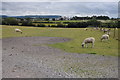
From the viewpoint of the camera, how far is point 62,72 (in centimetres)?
970

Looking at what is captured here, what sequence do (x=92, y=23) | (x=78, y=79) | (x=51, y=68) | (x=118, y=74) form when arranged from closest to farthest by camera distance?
(x=78, y=79) < (x=118, y=74) < (x=51, y=68) < (x=92, y=23)

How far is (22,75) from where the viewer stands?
900cm

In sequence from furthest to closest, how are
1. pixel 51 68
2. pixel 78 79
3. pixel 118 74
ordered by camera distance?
pixel 51 68, pixel 118 74, pixel 78 79

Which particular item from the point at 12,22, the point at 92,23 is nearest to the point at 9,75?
the point at 92,23

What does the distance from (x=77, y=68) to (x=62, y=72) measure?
4.64ft

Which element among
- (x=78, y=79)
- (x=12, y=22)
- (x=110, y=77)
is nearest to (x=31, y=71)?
(x=78, y=79)

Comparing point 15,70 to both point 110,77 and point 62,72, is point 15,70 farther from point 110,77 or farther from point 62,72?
point 110,77

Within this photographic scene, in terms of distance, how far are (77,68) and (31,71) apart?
2.95 meters

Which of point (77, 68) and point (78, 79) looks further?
point (77, 68)

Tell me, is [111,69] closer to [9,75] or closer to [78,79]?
[78,79]

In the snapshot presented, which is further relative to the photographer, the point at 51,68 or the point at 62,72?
the point at 51,68

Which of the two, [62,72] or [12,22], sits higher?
[12,22]

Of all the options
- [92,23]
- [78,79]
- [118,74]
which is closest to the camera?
[78,79]

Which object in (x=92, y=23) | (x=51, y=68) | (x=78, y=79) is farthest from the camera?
(x=92, y=23)
